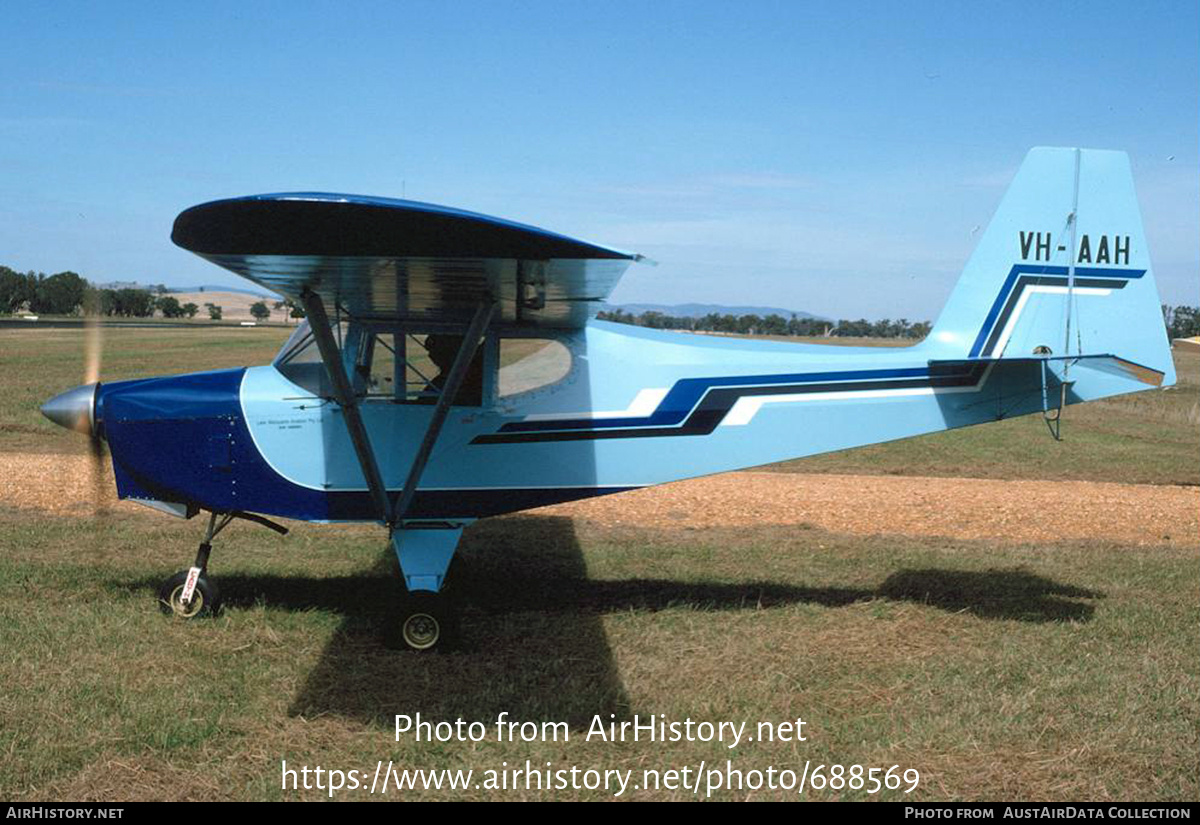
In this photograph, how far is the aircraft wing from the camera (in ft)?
13.3

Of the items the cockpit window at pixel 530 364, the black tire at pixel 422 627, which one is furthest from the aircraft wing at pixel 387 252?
the black tire at pixel 422 627

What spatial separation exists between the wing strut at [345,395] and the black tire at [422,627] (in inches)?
23.0

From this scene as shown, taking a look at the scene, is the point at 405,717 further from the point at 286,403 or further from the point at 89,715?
the point at 286,403

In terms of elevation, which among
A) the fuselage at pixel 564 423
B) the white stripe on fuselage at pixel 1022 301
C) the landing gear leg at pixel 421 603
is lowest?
the landing gear leg at pixel 421 603

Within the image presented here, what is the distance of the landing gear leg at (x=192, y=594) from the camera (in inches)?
257

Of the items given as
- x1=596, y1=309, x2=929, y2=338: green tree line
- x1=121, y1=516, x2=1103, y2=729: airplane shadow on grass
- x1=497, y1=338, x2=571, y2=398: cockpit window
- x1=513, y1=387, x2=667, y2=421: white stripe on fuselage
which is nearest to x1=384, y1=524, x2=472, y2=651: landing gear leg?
x1=121, y1=516, x2=1103, y2=729: airplane shadow on grass

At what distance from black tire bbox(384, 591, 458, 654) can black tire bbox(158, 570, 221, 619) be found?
1.41 metres

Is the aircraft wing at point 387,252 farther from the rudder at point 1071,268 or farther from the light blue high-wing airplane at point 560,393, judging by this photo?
the rudder at point 1071,268

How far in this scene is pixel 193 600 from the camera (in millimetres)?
6566

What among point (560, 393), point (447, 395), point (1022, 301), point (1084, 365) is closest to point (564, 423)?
point (560, 393)

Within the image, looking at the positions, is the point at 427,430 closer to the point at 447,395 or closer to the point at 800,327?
the point at 447,395

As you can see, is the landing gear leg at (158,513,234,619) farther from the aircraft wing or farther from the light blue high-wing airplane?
the aircraft wing

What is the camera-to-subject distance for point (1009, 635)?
21.7ft
